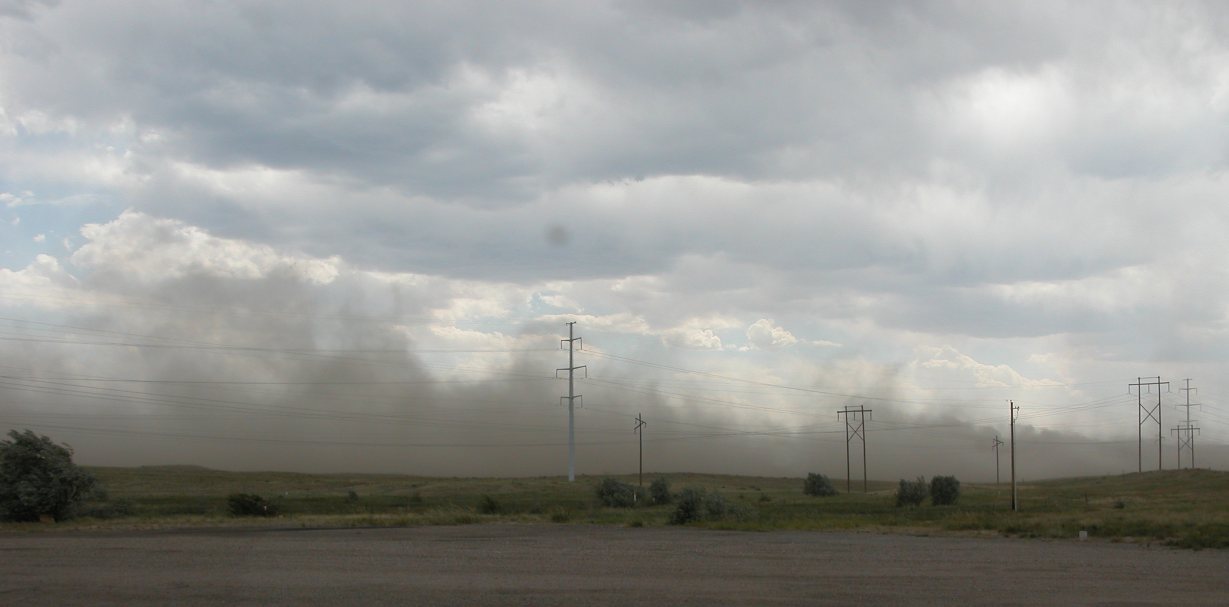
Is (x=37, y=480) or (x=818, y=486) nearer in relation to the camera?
(x=37, y=480)

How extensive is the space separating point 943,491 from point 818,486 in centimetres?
2159

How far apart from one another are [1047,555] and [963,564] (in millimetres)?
6482

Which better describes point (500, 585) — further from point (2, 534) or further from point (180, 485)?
point (180, 485)

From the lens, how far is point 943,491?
107m

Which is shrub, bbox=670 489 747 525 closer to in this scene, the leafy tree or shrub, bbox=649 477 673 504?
shrub, bbox=649 477 673 504

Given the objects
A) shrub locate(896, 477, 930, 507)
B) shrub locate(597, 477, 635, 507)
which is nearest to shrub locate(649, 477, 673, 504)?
shrub locate(597, 477, 635, 507)

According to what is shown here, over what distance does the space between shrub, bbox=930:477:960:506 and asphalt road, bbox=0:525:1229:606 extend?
61.5 metres

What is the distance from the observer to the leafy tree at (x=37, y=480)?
56.7m

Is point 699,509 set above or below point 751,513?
above

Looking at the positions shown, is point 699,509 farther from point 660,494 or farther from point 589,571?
point 589,571

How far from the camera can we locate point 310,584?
26.8 meters

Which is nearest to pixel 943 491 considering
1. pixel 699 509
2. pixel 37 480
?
pixel 699 509

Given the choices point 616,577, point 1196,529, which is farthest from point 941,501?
point 616,577

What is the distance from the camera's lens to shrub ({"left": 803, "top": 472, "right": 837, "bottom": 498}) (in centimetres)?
12575
